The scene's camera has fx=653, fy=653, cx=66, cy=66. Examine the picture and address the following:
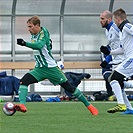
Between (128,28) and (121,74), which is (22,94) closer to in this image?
(121,74)

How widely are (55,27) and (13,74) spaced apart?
2.04m

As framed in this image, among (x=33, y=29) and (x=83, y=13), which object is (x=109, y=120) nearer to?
(x=33, y=29)

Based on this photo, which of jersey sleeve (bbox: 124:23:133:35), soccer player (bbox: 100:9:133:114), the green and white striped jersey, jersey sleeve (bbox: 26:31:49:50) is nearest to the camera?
jersey sleeve (bbox: 26:31:49:50)

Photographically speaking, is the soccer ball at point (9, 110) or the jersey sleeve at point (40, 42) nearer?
the jersey sleeve at point (40, 42)

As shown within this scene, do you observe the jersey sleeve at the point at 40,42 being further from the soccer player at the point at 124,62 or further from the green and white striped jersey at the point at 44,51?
the soccer player at the point at 124,62

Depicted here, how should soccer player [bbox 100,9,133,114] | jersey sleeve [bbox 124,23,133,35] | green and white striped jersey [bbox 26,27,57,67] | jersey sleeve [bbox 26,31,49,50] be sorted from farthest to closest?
1. green and white striped jersey [bbox 26,27,57,67]
2. soccer player [bbox 100,9,133,114]
3. jersey sleeve [bbox 124,23,133,35]
4. jersey sleeve [bbox 26,31,49,50]

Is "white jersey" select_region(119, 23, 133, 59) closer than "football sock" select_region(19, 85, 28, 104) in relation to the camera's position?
Yes

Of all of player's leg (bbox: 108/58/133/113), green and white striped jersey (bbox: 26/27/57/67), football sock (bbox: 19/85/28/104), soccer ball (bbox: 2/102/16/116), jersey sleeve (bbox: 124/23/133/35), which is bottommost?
soccer ball (bbox: 2/102/16/116)

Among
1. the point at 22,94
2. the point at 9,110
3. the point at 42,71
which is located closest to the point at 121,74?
the point at 42,71

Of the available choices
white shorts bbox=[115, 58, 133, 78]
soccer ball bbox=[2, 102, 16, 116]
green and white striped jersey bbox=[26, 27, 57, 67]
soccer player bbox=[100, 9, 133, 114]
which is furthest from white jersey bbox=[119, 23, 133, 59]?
soccer ball bbox=[2, 102, 16, 116]

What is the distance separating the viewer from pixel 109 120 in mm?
9984

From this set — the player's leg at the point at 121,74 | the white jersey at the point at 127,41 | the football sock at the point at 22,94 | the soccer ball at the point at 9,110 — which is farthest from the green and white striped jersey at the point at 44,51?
the white jersey at the point at 127,41

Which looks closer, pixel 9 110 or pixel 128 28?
pixel 128 28

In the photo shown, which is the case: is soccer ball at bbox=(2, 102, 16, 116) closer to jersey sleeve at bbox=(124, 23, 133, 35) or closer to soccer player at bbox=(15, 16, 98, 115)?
soccer player at bbox=(15, 16, 98, 115)
